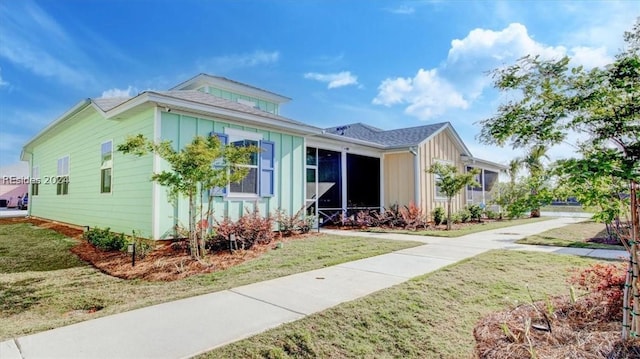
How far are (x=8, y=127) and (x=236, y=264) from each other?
19577 millimetres

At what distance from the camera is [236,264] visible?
6.11m

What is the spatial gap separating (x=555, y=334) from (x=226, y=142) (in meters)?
7.66

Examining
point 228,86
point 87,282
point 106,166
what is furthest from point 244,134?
point 228,86

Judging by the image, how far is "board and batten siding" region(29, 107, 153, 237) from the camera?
26.0ft

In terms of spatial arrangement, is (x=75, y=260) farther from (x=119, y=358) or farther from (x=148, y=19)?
(x=148, y=19)

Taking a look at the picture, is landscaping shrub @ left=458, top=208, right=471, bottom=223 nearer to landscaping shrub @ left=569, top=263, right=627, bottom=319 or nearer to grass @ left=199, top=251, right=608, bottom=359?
grass @ left=199, top=251, right=608, bottom=359

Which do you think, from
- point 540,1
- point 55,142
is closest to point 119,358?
point 540,1

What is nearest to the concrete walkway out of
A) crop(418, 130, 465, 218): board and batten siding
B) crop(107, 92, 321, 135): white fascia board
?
crop(107, 92, 321, 135): white fascia board

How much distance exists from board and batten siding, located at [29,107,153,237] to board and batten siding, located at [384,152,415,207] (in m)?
10.2

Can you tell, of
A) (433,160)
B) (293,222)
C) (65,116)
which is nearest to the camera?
(293,222)

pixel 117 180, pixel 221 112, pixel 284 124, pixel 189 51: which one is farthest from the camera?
pixel 189 51

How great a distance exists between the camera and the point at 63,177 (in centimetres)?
1334

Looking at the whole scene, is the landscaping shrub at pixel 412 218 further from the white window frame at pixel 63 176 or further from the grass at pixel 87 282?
the white window frame at pixel 63 176

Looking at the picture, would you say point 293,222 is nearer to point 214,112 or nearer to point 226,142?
point 226,142
